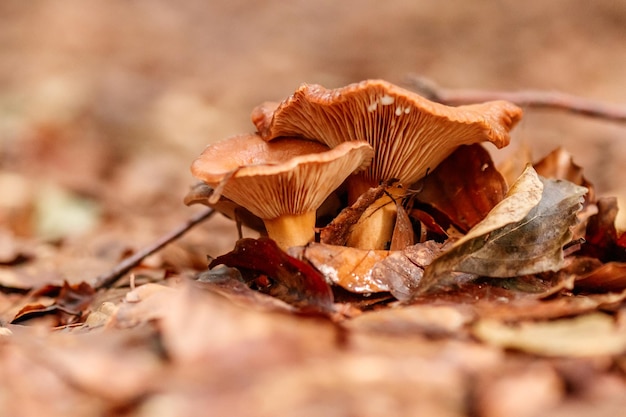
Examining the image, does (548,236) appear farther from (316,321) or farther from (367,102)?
(316,321)

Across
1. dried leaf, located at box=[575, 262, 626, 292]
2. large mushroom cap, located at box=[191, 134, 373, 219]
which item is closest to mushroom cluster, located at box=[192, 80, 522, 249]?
large mushroom cap, located at box=[191, 134, 373, 219]

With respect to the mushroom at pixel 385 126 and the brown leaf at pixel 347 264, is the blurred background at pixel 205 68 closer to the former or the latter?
the mushroom at pixel 385 126

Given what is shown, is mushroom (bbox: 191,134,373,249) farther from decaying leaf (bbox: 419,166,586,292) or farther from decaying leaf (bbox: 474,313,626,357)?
decaying leaf (bbox: 474,313,626,357)

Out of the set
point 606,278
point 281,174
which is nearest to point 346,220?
point 281,174

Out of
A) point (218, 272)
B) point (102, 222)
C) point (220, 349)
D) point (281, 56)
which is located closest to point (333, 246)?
point (218, 272)

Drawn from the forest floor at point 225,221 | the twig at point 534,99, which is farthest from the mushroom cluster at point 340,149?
the twig at point 534,99

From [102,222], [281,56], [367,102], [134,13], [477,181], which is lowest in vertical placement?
[102,222]
